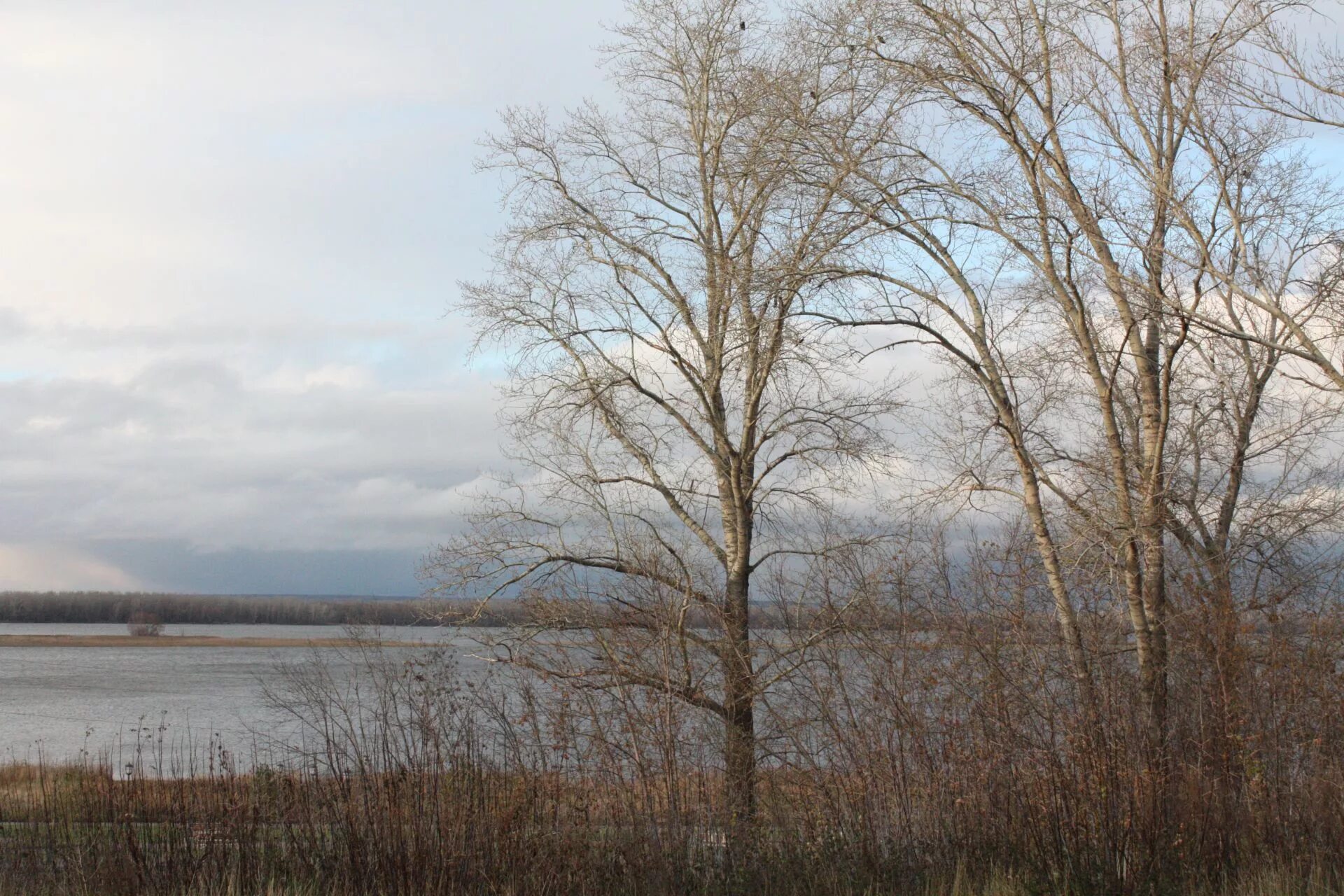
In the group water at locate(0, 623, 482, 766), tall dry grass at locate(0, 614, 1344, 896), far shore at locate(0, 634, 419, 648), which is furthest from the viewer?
far shore at locate(0, 634, 419, 648)

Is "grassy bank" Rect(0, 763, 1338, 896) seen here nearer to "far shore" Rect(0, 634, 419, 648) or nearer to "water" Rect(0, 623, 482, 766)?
"water" Rect(0, 623, 482, 766)

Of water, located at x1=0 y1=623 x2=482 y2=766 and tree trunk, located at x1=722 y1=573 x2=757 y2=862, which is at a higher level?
tree trunk, located at x1=722 y1=573 x2=757 y2=862

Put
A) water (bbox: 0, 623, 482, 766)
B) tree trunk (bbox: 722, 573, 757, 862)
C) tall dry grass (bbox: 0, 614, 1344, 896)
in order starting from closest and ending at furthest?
1. tall dry grass (bbox: 0, 614, 1344, 896)
2. tree trunk (bbox: 722, 573, 757, 862)
3. water (bbox: 0, 623, 482, 766)

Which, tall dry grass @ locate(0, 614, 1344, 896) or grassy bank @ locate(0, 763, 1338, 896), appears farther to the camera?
tall dry grass @ locate(0, 614, 1344, 896)

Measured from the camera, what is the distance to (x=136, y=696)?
162ft

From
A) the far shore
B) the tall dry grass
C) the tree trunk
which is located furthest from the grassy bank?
the far shore

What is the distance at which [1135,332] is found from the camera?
1254 centimetres

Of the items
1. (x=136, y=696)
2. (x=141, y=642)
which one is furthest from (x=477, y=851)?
(x=141, y=642)

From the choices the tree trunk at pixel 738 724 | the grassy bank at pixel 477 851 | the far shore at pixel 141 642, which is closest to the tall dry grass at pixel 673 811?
the grassy bank at pixel 477 851

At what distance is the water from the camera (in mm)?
18422

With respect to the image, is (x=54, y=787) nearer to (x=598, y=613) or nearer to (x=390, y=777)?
(x=390, y=777)

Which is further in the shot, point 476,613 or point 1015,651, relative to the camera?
point 476,613

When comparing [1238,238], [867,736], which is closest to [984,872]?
[867,736]

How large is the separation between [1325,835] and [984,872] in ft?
9.10
